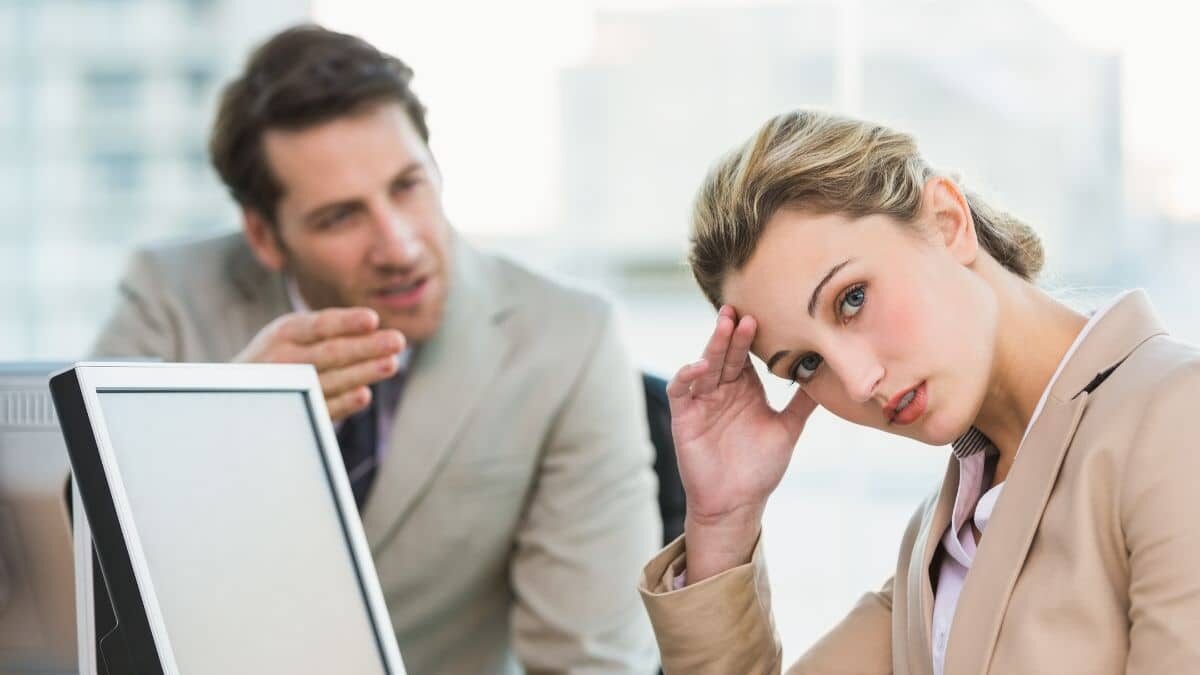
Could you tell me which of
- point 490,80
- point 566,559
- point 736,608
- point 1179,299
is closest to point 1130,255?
point 1179,299

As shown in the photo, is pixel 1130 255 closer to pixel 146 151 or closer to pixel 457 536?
pixel 457 536

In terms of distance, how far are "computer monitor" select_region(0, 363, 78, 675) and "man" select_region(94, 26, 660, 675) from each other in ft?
2.21

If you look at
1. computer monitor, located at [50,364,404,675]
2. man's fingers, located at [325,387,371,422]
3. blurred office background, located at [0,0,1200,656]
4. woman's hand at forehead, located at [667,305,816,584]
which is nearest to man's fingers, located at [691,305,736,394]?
woman's hand at forehead, located at [667,305,816,584]

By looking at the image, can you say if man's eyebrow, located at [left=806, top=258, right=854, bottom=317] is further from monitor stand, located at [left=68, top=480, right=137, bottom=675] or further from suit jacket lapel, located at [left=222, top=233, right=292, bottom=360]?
suit jacket lapel, located at [left=222, top=233, right=292, bottom=360]

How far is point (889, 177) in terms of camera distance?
111cm

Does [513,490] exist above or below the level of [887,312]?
below

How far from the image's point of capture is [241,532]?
0.96m

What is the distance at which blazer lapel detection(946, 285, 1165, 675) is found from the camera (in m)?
0.97

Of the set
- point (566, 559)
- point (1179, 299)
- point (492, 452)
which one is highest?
point (492, 452)

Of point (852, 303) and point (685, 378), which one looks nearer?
point (852, 303)

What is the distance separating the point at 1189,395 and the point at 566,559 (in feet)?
3.56

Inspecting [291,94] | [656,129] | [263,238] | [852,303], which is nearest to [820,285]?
[852,303]

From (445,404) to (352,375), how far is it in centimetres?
33

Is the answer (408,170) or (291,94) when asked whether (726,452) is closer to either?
(408,170)
